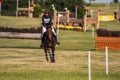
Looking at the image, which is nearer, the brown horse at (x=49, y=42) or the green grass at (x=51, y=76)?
the green grass at (x=51, y=76)

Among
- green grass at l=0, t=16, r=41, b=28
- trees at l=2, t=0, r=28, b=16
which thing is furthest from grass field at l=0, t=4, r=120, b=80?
trees at l=2, t=0, r=28, b=16

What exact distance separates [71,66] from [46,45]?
3761 millimetres

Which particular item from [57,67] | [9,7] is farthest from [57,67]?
[9,7]

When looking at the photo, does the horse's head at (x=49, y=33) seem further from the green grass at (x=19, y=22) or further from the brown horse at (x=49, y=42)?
the green grass at (x=19, y=22)

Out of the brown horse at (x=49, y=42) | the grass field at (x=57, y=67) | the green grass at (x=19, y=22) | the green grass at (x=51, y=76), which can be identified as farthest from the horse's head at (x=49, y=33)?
the green grass at (x=19, y=22)

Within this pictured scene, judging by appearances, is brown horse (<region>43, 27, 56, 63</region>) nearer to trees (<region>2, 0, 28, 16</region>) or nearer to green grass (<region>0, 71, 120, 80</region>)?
green grass (<region>0, 71, 120, 80</region>)

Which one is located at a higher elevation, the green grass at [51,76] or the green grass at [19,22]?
the green grass at [51,76]

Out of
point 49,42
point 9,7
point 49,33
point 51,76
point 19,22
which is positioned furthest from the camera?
point 9,7

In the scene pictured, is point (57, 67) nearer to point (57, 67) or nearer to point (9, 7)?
point (57, 67)

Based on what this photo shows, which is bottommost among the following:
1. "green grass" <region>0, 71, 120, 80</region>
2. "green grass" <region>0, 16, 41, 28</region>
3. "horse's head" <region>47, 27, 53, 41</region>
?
"green grass" <region>0, 16, 41, 28</region>

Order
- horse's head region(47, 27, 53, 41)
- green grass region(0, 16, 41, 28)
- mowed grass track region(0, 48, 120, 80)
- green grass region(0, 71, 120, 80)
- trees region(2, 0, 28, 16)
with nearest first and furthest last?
green grass region(0, 71, 120, 80)
mowed grass track region(0, 48, 120, 80)
horse's head region(47, 27, 53, 41)
green grass region(0, 16, 41, 28)
trees region(2, 0, 28, 16)

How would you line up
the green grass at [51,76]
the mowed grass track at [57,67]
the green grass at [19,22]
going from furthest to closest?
the green grass at [19,22] → the mowed grass track at [57,67] → the green grass at [51,76]

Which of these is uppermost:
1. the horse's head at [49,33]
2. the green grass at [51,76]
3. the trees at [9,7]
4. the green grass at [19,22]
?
the horse's head at [49,33]

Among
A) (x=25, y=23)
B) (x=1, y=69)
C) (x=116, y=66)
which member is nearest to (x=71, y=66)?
(x=116, y=66)
